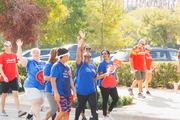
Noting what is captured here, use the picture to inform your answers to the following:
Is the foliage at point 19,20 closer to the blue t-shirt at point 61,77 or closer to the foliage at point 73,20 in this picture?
the blue t-shirt at point 61,77

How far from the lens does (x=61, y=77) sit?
4996mm

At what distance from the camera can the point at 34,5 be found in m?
11.2

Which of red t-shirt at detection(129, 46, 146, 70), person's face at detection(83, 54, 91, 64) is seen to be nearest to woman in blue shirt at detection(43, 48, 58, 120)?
person's face at detection(83, 54, 91, 64)

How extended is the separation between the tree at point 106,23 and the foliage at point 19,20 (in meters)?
2.20

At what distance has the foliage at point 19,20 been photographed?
35.8 ft

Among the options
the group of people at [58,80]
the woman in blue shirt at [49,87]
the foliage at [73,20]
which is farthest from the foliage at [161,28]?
the woman in blue shirt at [49,87]

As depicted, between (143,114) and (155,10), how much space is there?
32.8 m

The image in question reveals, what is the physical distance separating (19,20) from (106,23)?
3.19 meters

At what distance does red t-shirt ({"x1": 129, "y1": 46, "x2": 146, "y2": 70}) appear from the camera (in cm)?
926

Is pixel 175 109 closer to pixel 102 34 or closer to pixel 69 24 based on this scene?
pixel 102 34

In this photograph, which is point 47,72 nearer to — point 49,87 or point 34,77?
point 49,87

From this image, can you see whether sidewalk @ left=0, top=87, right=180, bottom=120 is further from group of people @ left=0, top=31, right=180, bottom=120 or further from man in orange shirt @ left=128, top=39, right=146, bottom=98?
man in orange shirt @ left=128, top=39, right=146, bottom=98

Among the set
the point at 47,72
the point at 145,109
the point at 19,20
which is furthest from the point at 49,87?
the point at 19,20

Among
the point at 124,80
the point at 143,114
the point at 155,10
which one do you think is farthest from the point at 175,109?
the point at 155,10
